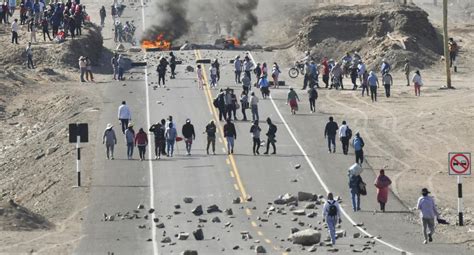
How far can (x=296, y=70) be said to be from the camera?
7519 cm

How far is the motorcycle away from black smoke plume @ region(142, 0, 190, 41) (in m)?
14.3

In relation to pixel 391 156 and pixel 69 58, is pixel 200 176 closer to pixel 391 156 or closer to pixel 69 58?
pixel 391 156

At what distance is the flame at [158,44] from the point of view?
3371 inches

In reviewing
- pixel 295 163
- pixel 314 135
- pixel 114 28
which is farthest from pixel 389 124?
pixel 114 28

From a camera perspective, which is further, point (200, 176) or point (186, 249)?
point (200, 176)

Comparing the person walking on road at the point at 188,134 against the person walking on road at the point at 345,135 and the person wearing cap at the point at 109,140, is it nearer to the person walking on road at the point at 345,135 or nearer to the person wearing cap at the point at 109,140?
the person wearing cap at the point at 109,140

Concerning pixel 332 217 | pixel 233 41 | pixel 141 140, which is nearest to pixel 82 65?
pixel 233 41

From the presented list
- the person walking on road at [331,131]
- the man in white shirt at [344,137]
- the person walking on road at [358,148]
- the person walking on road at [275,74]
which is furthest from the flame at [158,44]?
the person walking on road at [358,148]

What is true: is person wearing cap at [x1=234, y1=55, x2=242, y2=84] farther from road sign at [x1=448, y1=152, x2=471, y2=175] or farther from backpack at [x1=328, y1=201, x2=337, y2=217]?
backpack at [x1=328, y1=201, x2=337, y2=217]

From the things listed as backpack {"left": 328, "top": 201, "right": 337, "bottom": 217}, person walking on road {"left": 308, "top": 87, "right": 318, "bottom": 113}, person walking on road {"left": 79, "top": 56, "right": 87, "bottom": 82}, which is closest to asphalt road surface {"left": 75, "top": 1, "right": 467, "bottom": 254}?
person walking on road {"left": 308, "top": 87, "right": 318, "bottom": 113}

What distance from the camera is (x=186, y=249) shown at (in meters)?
36.4

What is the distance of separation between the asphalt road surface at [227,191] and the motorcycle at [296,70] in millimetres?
10117

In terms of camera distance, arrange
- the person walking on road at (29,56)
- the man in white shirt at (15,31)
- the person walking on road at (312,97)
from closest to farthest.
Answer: the person walking on road at (312,97) → the person walking on road at (29,56) → the man in white shirt at (15,31)

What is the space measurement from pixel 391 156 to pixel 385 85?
45.9 ft
